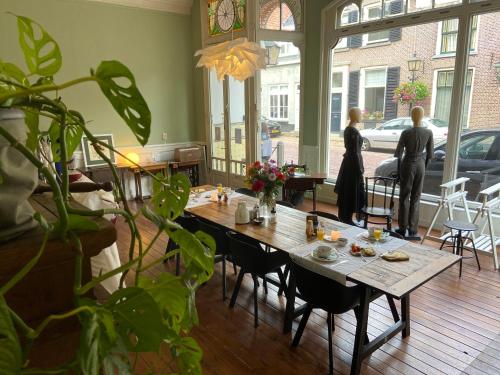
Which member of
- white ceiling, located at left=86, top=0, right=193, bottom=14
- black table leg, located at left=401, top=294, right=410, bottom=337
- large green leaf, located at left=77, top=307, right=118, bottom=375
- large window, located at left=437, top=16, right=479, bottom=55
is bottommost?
black table leg, located at left=401, top=294, right=410, bottom=337

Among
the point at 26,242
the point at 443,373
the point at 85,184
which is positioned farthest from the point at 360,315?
the point at 26,242

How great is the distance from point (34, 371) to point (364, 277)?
2166 mm

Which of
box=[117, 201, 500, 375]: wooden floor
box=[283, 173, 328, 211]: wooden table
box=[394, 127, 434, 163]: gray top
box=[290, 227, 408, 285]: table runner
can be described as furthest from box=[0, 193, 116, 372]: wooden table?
box=[283, 173, 328, 211]: wooden table

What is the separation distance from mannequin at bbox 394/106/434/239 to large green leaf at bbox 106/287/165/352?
176 inches

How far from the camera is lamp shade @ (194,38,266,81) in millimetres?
3356

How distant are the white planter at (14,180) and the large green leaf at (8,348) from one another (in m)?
0.18

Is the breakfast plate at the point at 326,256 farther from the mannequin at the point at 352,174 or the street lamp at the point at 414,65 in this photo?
the street lamp at the point at 414,65

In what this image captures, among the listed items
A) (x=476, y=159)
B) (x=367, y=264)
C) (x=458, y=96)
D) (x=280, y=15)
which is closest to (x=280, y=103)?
(x=280, y=15)

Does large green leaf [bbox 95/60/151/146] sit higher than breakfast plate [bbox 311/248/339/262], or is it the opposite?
large green leaf [bbox 95/60/151/146]

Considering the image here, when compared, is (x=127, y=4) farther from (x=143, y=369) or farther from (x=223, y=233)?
(x=143, y=369)

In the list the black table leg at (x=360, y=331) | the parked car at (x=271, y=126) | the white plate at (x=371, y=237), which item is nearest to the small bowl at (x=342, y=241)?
the white plate at (x=371, y=237)

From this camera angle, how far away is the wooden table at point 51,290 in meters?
0.53

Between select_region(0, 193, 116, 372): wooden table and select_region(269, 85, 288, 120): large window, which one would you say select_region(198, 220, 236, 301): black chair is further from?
select_region(269, 85, 288, 120): large window

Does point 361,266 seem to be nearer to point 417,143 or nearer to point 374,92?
point 417,143
